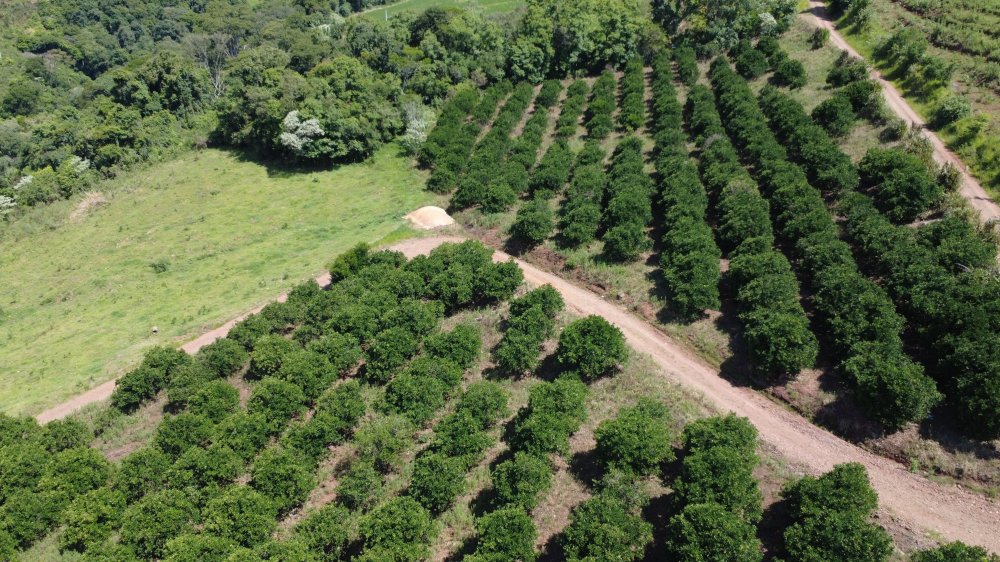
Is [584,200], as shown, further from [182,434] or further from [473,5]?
[473,5]

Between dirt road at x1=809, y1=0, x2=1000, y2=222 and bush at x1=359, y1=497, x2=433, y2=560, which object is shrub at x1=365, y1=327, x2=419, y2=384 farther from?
dirt road at x1=809, y1=0, x2=1000, y2=222

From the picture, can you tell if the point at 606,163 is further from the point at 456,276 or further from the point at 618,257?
the point at 456,276

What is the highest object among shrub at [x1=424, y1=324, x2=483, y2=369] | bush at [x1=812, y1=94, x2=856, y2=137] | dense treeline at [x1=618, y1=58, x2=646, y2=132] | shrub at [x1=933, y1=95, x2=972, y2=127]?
shrub at [x1=933, y1=95, x2=972, y2=127]

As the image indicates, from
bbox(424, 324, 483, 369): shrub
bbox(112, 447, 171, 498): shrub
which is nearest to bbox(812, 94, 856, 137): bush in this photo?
bbox(424, 324, 483, 369): shrub

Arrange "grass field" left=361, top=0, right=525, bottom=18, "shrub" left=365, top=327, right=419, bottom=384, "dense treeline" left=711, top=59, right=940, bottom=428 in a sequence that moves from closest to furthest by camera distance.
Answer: "dense treeline" left=711, top=59, right=940, bottom=428
"shrub" left=365, top=327, right=419, bottom=384
"grass field" left=361, top=0, right=525, bottom=18

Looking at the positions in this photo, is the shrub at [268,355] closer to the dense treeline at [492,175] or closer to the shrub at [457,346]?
the shrub at [457,346]

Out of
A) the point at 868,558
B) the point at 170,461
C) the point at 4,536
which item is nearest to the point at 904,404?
the point at 868,558

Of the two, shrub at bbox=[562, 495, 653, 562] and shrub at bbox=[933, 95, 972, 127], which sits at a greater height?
shrub at bbox=[933, 95, 972, 127]
